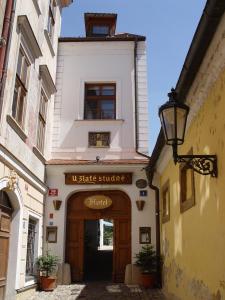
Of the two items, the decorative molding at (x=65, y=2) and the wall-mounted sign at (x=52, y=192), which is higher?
the decorative molding at (x=65, y=2)

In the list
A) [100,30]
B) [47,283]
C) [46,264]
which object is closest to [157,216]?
[46,264]

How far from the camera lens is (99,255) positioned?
1883 cm

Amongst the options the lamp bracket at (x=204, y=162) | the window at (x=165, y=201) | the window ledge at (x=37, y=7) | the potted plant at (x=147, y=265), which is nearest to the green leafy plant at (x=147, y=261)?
the potted plant at (x=147, y=265)

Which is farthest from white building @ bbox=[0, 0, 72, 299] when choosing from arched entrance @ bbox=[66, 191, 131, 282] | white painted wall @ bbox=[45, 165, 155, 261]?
arched entrance @ bbox=[66, 191, 131, 282]

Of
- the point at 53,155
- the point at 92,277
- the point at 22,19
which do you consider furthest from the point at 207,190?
the point at 92,277

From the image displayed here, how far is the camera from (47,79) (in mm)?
11484

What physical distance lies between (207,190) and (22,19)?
573 cm

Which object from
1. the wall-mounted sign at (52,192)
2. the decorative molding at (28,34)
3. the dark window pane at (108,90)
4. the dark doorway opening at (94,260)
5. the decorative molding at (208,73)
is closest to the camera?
the decorative molding at (208,73)

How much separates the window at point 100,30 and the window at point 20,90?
6.34m

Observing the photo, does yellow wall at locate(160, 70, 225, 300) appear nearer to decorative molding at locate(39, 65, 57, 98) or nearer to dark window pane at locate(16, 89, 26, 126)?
dark window pane at locate(16, 89, 26, 126)

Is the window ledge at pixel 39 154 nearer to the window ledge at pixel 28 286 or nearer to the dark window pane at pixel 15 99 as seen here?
the dark window pane at pixel 15 99

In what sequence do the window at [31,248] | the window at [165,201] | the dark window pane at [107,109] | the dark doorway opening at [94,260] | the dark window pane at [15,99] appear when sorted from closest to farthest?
the dark window pane at [15,99] < the window at [165,201] < the window at [31,248] < the dark window pane at [107,109] < the dark doorway opening at [94,260]

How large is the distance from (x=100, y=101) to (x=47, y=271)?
19.6ft

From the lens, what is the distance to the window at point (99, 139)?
12737 mm
